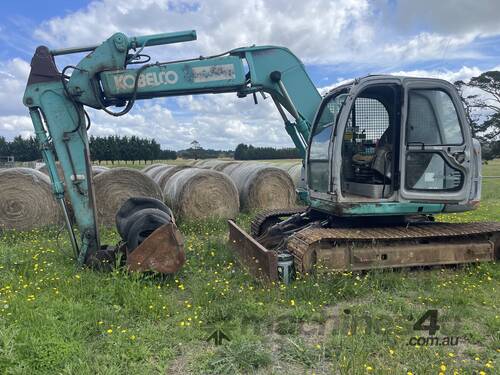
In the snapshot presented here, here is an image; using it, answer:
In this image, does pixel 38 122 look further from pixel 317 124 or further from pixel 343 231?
pixel 343 231

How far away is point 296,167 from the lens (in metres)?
14.3

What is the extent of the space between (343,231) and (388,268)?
2.15 feet

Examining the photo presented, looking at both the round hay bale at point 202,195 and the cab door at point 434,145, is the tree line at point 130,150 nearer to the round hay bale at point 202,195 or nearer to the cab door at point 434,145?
the round hay bale at point 202,195

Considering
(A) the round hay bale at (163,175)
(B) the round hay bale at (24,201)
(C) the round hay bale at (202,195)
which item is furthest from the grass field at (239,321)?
(A) the round hay bale at (163,175)

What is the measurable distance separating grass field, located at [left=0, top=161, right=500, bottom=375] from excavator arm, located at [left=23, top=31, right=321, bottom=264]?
100 cm

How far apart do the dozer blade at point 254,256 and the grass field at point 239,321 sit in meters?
0.13

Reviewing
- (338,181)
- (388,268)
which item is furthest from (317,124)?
(388,268)

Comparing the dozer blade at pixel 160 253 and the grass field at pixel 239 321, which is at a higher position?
the dozer blade at pixel 160 253

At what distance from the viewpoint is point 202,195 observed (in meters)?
9.77

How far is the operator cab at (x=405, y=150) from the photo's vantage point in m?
5.37

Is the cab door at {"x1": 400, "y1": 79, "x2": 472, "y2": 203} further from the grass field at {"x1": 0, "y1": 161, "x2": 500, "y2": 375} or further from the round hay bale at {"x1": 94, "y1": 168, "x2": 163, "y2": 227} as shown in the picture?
the round hay bale at {"x1": 94, "y1": 168, "x2": 163, "y2": 227}

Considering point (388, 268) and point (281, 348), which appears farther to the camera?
point (388, 268)

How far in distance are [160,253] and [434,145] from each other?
3.37m

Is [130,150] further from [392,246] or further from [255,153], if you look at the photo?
[392,246]
